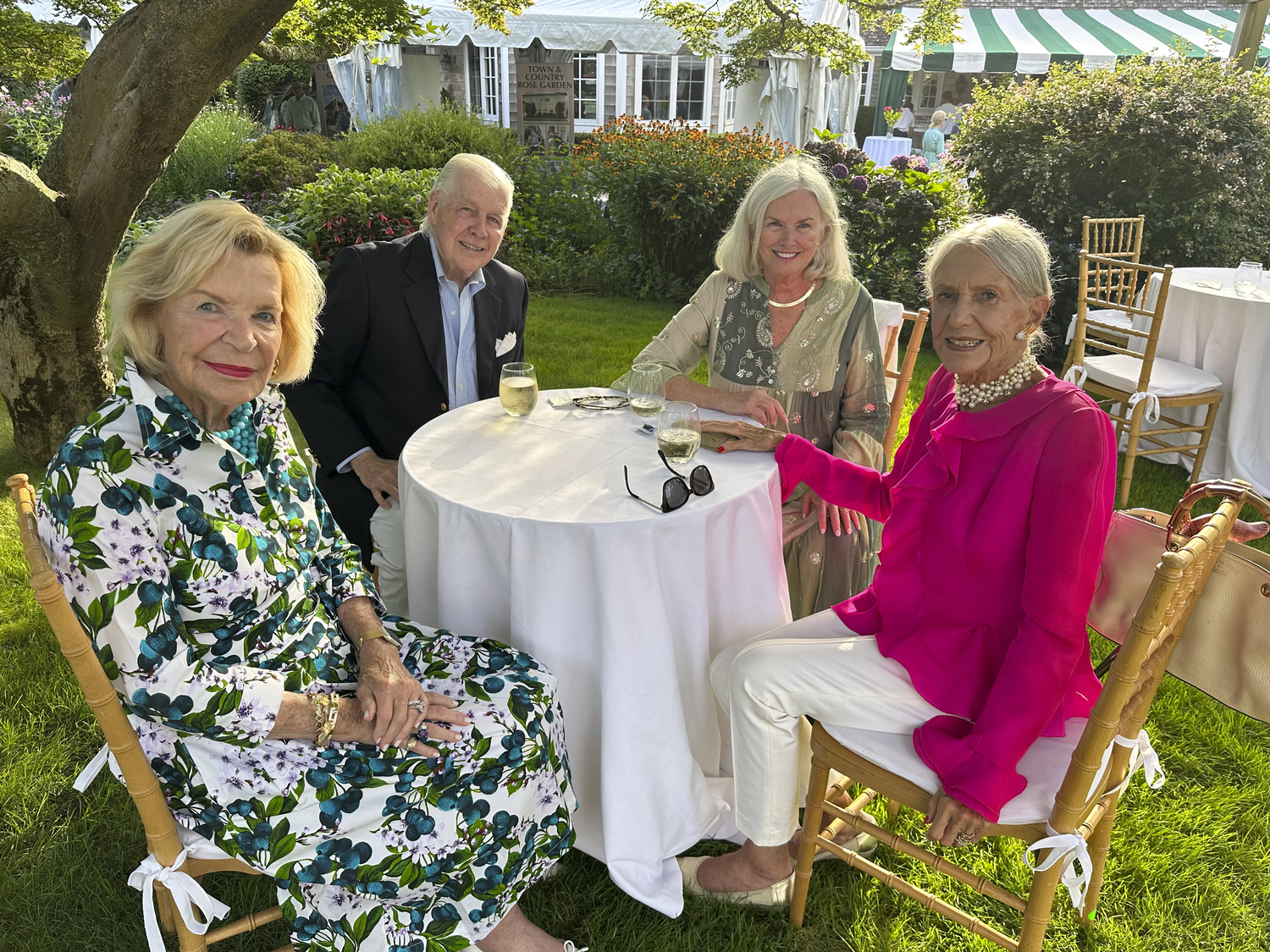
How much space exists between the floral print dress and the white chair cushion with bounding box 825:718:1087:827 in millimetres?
705

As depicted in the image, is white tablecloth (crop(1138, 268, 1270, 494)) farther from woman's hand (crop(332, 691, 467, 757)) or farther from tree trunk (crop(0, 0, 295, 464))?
tree trunk (crop(0, 0, 295, 464))

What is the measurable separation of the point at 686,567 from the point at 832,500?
58cm

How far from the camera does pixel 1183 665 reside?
182 centimetres

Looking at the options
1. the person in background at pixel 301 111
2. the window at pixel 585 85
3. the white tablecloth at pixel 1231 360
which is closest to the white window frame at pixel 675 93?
the window at pixel 585 85

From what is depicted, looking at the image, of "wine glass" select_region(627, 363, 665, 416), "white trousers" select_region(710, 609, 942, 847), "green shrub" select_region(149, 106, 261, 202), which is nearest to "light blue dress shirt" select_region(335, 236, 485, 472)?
"wine glass" select_region(627, 363, 665, 416)

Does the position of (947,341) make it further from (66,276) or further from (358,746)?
(66,276)

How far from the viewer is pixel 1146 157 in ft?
21.2

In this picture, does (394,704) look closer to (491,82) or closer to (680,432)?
(680,432)

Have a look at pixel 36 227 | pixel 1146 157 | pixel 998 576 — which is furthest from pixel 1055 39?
pixel 998 576

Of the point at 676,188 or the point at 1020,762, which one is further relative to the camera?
the point at 676,188

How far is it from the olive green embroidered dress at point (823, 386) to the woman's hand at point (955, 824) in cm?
124

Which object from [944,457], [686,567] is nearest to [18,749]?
[686,567]

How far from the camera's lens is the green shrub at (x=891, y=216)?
7.32 m

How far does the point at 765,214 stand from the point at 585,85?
14616mm
